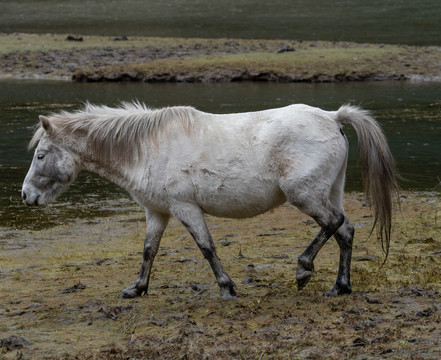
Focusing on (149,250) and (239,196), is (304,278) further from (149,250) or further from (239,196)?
(149,250)

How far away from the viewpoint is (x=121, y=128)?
724cm

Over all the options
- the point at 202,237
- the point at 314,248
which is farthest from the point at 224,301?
the point at 314,248

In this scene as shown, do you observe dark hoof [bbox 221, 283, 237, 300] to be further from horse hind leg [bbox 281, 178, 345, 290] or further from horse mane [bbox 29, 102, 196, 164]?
horse mane [bbox 29, 102, 196, 164]

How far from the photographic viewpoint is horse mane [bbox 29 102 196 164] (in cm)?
710

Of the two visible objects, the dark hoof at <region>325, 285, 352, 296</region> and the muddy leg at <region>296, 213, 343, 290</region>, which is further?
the dark hoof at <region>325, 285, 352, 296</region>

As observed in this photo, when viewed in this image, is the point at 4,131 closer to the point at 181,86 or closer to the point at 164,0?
the point at 181,86

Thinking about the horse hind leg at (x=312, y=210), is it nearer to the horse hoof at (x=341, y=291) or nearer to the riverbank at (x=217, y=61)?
the horse hoof at (x=341, y=291)

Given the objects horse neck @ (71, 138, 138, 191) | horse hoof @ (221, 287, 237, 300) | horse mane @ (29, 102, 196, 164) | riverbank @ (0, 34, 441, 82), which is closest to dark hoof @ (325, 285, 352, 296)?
horse hoof @ (221, 287, 237, 300)

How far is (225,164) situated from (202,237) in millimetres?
773

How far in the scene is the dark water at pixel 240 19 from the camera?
5047cm

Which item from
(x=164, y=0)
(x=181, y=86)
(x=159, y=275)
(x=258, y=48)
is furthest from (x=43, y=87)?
(x=164, y=0)

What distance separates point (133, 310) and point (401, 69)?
31.4 m

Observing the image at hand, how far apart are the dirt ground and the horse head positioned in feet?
3.59

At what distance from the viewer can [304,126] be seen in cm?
672
